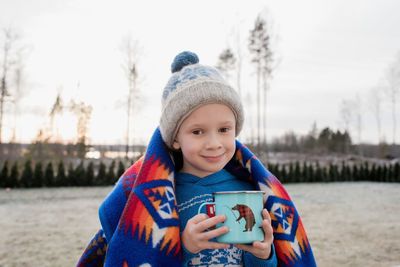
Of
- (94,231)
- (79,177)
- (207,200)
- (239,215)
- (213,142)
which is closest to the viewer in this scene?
(239,215)

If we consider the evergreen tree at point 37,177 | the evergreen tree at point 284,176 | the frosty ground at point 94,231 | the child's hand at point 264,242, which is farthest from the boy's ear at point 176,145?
the evergreen tree at point 284,176

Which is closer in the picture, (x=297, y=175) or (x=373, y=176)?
(x=297, y=175)

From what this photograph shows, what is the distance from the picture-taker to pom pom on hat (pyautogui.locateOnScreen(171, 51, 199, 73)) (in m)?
1.86

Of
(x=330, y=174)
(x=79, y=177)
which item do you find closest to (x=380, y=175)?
(x=330, y=174)

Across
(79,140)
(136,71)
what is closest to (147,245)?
(136,71)

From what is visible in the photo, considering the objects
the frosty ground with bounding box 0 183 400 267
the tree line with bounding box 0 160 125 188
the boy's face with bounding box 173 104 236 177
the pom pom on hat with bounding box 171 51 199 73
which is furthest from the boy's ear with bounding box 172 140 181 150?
the tree line with bounding box 0 160 125 188

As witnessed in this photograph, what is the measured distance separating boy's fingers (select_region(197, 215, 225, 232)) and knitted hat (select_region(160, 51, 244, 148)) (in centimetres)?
51

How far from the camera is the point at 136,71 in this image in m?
26.2

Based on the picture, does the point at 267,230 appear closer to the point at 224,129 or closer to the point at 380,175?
the point at 224,129

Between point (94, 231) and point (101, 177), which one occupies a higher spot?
point (101, 177)

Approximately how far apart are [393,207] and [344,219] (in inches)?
155

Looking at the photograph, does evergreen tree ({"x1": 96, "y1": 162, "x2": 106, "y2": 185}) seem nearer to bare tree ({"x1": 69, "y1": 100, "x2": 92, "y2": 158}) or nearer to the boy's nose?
bare tree ({"x1": 69, "y1": 100, "x2": 92, "y2": 158})

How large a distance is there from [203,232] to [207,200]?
36cm

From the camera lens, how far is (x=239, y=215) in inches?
50.3
